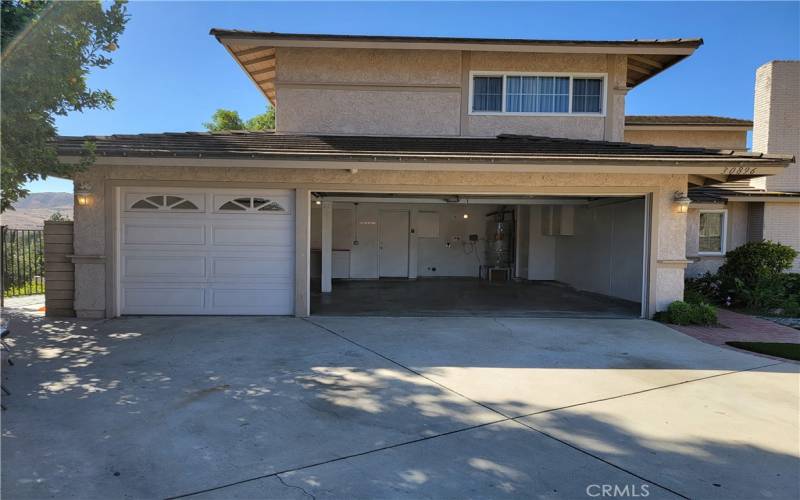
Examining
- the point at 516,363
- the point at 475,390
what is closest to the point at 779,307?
the point at 516,363

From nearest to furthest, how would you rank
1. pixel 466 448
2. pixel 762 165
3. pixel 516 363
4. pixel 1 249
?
pixel 466 448 → pixel 516 363 → pixel 762 165 → pixel 1 249

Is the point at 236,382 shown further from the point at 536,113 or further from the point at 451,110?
the point at 536,113

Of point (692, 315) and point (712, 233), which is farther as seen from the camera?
point (712, 233)

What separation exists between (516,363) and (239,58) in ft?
31.1

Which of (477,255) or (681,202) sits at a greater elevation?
(681,202)

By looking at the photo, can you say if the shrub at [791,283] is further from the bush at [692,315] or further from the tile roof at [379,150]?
the tile roof at [379,150]

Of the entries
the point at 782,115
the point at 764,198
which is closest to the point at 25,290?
the point at 764,198

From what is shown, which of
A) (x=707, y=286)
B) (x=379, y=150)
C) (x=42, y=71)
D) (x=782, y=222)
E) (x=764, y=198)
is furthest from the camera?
(x=782, y=222)

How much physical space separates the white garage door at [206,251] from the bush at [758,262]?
35.5 ft

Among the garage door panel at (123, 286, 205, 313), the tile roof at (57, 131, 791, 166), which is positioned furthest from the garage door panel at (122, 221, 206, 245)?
the tile roof at (57, 131, 791, 166)

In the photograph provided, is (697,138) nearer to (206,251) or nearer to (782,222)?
(782,222)

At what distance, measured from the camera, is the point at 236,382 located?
533 centimetres

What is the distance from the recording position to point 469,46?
10367mm

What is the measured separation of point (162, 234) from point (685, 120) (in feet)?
53.2
